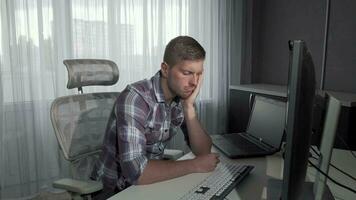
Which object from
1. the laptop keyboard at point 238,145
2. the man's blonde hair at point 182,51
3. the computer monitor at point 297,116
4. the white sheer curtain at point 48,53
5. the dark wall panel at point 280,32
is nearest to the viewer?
the computer monitor at point 297,116

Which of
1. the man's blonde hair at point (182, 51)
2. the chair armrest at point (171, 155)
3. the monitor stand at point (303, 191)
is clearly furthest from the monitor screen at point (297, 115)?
the chair armrest at point (171, 155)

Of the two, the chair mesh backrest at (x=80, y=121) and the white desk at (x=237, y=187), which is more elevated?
the chair mesh backrest at (x=80, y=121)

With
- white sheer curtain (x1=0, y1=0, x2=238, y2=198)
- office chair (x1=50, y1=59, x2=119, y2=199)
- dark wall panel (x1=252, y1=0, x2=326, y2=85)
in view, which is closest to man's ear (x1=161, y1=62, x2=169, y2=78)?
office chair (x1=50, y1=59, x2=119, y2=199)

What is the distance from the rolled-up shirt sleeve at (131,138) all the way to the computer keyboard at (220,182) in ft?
0.73

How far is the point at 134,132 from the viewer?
3.61ft

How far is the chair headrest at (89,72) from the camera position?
4.73ft

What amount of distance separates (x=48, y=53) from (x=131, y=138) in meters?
1.65

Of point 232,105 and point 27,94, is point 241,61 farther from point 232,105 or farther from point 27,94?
point 27,94

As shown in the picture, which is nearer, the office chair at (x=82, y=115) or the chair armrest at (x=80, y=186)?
the chair armrest at (x=80, y=186)

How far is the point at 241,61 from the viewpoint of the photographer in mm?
3432

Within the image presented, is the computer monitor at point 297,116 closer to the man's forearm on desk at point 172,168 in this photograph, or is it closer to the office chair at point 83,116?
the man's forearm on desk at point 172,168

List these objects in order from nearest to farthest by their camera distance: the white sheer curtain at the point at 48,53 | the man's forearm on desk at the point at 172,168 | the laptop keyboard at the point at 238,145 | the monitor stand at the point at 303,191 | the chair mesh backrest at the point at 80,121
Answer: the monitor stand at the point at 303,191, the man's forearm on desk at the point at 172,168, the chair mesh backrest at the point at 80,121, the laptop keyboard at the point at 238,145, the white sheer curtain at the point at 48,53

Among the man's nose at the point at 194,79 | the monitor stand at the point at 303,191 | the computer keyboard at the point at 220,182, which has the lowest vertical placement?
the computer keyboard at the point at 220,182

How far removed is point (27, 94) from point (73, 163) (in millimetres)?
1269
